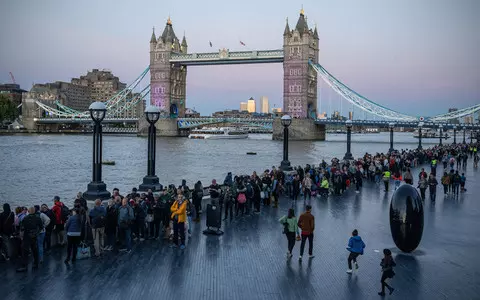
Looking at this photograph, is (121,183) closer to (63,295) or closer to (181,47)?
(63,295)

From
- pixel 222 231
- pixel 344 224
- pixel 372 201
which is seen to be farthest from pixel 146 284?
pixel 372 201

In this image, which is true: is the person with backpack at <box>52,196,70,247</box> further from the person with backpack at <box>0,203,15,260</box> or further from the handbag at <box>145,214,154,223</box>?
the handbag at <box>145,214,154,223</box>

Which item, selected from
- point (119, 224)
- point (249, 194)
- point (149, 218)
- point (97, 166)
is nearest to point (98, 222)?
point (119, 224)

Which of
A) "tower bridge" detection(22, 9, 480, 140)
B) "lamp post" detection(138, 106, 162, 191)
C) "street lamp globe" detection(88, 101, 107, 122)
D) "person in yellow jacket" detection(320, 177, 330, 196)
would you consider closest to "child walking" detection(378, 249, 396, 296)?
Answer: "lamp post" detection(138, 106, 162, 191)

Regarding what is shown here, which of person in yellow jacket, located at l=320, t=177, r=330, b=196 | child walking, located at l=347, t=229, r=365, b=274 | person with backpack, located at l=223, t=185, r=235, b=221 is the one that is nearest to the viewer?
child walking, located at l=347, t=229, r=365, b=274

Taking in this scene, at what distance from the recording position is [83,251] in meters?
10.0

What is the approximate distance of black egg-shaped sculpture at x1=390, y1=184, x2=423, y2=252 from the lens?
10312 millimetres

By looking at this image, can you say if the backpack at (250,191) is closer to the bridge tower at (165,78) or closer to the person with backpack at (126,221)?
the person with backpack at (126,221)

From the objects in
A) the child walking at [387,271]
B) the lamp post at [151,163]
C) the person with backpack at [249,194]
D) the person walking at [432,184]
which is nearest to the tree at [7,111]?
the lamp post at [151,163]

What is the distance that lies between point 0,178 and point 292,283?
28.9m

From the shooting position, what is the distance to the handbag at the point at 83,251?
996cm

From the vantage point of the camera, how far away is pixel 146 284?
28.1ft

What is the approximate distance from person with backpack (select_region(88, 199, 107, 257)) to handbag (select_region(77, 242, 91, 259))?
0.57 feet

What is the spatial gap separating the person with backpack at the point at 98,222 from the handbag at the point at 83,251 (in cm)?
18
